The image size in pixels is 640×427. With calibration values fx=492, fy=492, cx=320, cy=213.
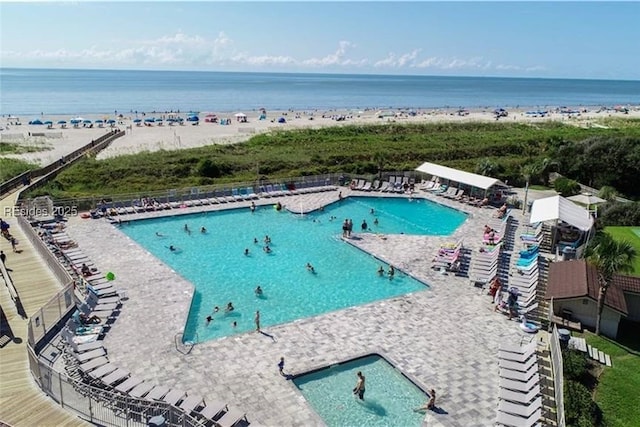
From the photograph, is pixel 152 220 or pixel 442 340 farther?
pixel 152 220

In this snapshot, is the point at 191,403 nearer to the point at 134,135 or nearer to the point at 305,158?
the point at 305,158

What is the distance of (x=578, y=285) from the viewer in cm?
2006

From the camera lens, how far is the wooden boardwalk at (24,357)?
12.9 metres

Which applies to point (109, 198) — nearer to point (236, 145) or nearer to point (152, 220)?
point (152, 220)

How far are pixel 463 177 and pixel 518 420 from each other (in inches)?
1062

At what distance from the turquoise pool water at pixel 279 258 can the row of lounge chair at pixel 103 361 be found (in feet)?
10.7

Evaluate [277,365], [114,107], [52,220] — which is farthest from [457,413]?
[114,107]

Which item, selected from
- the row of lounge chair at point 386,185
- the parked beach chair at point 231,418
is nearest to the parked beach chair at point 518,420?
the parked beach chair at point 231,418

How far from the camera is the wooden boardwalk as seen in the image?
12.9 metres

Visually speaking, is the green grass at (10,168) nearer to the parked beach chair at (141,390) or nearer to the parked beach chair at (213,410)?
the parked beach chair at (141,390)

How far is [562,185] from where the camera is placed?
39.4 m

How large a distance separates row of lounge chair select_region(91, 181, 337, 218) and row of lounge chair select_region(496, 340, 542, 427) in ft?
80.3

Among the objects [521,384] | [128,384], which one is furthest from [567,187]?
[128,384]

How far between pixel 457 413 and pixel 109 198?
2779 cm
